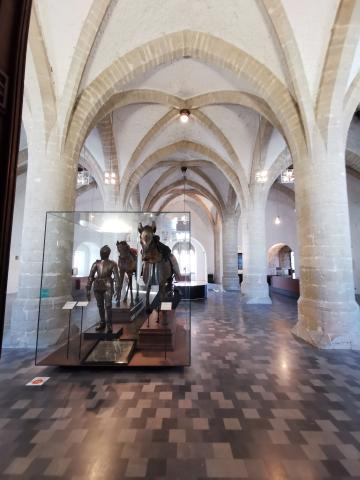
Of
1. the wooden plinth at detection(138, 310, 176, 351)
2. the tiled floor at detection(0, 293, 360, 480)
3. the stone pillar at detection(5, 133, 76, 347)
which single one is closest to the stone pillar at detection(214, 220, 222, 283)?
the stone pillar at detection(5, 133, 76, 347)

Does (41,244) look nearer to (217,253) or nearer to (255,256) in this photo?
(255,256)

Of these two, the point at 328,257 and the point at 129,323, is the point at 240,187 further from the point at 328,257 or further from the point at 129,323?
the point at 129,323

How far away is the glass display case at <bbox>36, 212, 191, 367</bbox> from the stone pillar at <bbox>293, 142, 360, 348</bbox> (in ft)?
8.22

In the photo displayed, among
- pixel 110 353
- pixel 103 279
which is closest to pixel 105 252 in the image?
pixel 103 279

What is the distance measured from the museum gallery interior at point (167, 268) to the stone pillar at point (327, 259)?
0.03 meters

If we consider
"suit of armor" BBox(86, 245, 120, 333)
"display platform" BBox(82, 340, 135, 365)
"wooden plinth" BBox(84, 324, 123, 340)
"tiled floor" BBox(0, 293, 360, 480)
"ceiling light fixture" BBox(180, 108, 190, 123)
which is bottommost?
"tiled floor" BBox(0, 293, 360, 480)

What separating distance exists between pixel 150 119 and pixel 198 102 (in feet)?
6.70

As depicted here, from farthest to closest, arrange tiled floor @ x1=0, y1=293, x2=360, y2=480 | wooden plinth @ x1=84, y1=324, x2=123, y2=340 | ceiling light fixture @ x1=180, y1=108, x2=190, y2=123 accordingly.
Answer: ceiling light fixture @ x1=180, y1=108, x2=190, y2=123 < wooden plinth @ x1=84, y1=324, x2=123, y2=340 < tiled floor @ x1=0, y1=293, x2=360, y2=480

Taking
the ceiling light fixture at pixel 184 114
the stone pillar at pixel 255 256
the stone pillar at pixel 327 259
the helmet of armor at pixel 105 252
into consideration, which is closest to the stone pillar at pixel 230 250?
the stone pillar at pixel 255 256

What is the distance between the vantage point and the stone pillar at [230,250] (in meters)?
15.3

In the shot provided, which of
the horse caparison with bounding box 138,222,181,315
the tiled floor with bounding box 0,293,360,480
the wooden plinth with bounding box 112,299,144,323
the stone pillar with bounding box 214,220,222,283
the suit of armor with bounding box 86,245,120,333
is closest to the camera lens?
the tiled floor with bounding box 0,293,360,480

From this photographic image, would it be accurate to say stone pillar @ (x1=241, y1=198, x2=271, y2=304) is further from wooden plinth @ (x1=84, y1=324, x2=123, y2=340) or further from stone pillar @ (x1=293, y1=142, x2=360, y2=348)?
wooden plinth @ (x1=84, y1=324, x2=123, y2=340)

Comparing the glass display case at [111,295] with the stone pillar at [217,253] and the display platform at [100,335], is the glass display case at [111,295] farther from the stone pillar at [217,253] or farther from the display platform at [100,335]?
the stone pillar at [217,253]

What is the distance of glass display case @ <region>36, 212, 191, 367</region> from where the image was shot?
12.0 feet
